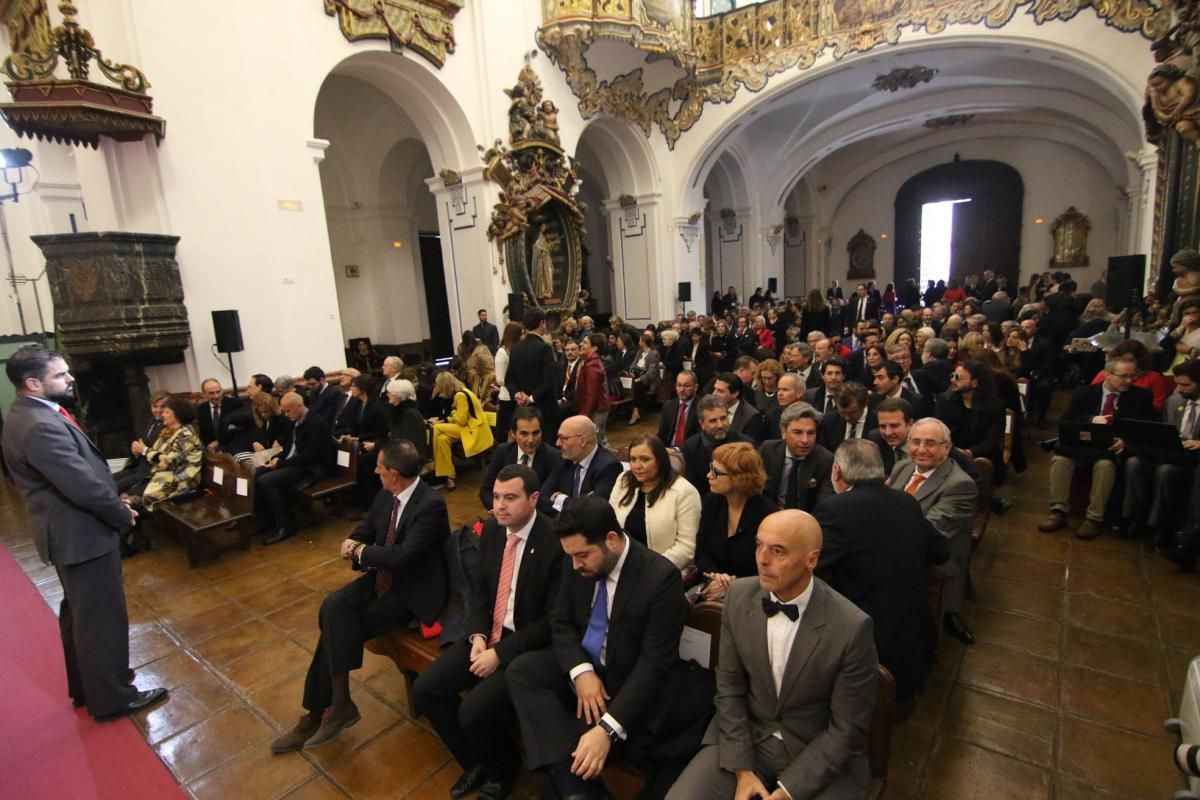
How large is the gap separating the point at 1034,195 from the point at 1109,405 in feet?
54.1

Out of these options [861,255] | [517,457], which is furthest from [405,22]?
[861,255]

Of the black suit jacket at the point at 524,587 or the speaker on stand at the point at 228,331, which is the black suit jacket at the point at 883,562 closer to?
the black suit jacket at the point at 524,587

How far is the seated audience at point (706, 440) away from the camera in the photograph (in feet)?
11.3

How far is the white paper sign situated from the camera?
2115 millimetres

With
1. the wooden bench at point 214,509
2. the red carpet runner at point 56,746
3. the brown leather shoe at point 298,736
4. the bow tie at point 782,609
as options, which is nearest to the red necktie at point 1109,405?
the bow tie at point 782,609

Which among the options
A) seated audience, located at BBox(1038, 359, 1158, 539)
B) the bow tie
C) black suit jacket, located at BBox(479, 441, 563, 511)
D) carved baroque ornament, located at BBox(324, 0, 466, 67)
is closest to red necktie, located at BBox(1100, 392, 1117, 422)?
seated audience, located at BBox(1038, 359, 1158, 539)

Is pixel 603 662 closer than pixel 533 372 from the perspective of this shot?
Yes

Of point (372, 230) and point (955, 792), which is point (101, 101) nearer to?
point (372, 230)

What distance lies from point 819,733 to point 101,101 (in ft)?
22.5

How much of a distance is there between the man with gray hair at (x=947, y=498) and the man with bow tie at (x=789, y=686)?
55.6 inches

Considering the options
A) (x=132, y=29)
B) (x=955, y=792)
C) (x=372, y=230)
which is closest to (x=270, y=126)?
(x=132, y=29)

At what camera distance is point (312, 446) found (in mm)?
4984

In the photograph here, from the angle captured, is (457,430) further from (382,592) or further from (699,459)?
(382,592)

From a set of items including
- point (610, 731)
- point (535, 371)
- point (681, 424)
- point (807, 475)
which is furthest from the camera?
point (535, 371)
